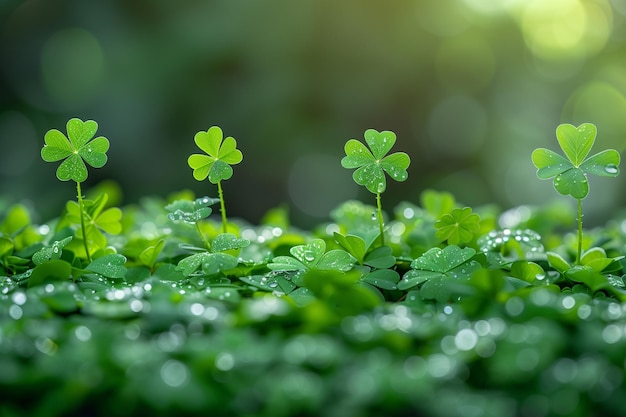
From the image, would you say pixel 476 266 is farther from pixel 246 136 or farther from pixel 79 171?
pixel 246 136

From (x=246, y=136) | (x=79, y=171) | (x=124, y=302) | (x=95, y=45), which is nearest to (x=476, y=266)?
(x=124, y=302)

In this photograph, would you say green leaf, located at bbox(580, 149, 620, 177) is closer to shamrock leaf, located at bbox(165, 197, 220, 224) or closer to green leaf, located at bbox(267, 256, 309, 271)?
green leaf, located at bbox(267, 256, 309, 271)

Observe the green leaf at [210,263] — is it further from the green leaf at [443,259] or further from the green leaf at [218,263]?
the green leaf at [443,259]

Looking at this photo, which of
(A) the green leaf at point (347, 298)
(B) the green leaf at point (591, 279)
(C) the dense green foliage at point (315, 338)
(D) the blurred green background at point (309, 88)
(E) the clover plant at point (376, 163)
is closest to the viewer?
(C) the dense green foliage at point (315, 338)

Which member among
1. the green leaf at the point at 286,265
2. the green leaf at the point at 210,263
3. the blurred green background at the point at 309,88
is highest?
the blurred green background at the point at 309,88

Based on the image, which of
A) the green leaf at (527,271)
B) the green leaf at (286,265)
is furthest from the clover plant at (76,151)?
the green leaf at (527,271)

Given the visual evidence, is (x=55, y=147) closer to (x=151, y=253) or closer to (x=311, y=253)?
(x=151, y=253)

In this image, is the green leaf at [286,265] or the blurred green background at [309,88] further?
the blurred green background at [309,88]

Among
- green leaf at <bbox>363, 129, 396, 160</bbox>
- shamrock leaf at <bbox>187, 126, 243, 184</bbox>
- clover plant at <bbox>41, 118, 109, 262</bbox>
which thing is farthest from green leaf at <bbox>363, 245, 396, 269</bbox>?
clover plant at <bbox>41, 118, 109, 262</bbox>
